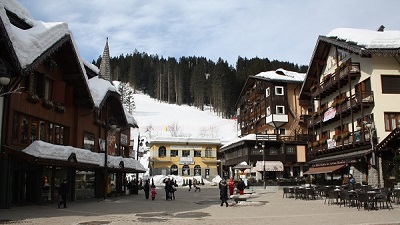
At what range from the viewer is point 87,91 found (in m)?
26.3

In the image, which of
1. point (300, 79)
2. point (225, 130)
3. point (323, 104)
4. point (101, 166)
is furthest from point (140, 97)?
point (101, 166)

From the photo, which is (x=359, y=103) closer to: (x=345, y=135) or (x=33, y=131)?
(x=345, y=135)

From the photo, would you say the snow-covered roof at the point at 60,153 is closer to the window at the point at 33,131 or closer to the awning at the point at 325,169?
the window at the point at 33,131

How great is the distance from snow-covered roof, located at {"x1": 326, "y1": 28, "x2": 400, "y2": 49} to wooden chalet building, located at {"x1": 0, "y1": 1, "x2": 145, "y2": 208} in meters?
20.3

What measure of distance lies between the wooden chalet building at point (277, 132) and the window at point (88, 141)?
3029cm

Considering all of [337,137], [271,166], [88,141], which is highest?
[337,137]

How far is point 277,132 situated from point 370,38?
30.0m

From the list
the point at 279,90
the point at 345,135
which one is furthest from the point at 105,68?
the point at 279,90

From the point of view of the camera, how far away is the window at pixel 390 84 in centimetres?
Answer: 3303

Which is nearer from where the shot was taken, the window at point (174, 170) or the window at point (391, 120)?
the window at point (391, 120)

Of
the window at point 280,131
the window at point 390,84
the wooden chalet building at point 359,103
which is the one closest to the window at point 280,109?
the window at point 280,131

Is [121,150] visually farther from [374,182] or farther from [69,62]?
[374,182]

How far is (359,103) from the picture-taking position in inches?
1320

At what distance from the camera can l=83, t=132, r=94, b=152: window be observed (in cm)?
2912
